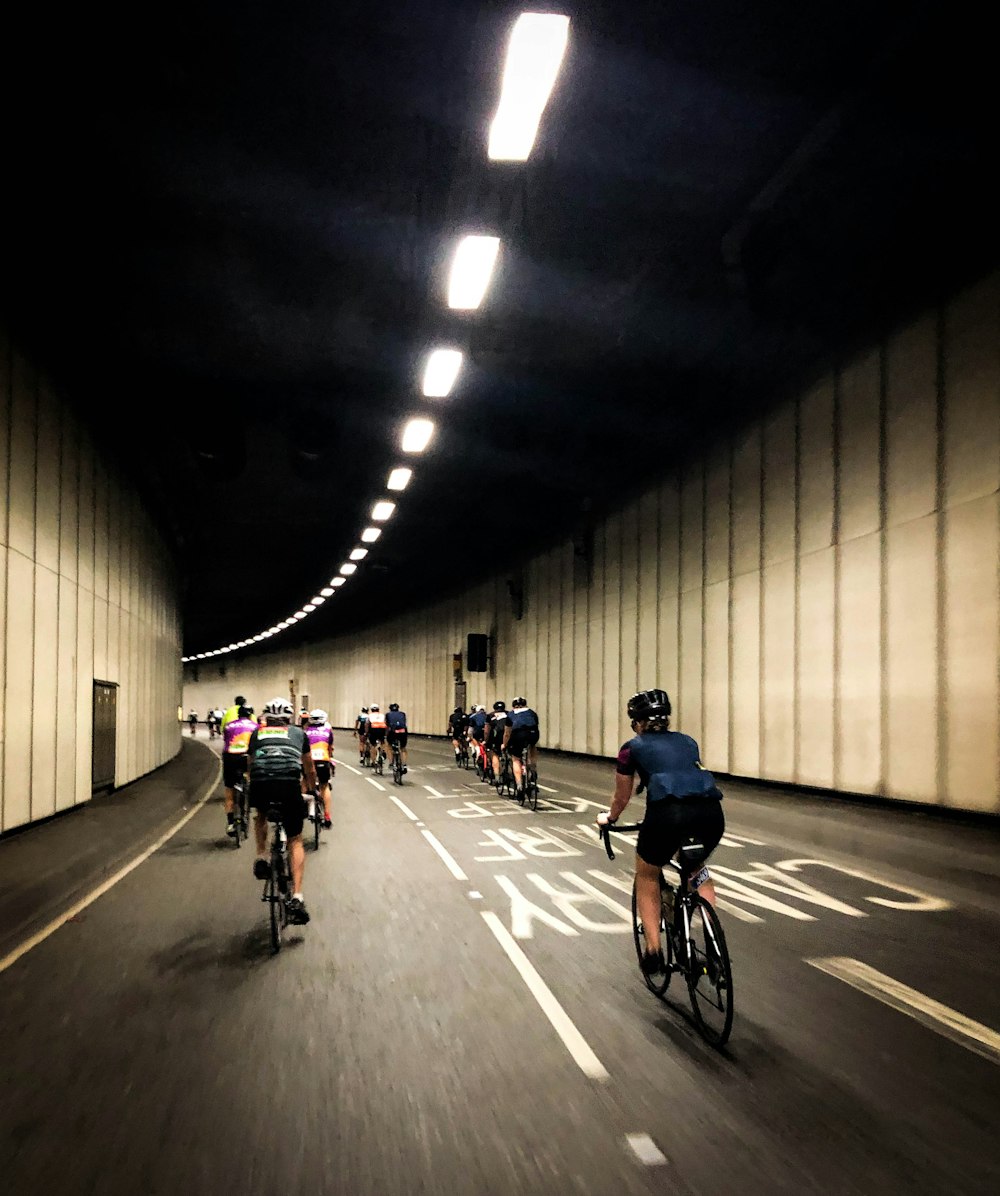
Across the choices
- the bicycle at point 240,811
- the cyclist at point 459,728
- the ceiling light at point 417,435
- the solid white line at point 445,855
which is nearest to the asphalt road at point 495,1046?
the solid white line at point 445,855

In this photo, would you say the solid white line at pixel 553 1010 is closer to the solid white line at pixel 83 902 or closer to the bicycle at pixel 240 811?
Result: the solid white line at pixel 83 902

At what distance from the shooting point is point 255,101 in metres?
7.47

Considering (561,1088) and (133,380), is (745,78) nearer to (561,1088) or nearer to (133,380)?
(561,1088)

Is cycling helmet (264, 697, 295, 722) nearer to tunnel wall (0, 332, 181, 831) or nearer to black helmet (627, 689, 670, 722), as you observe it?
black helmet (627, 689, 670, 722)

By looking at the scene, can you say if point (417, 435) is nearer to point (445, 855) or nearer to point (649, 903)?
point (445, 855)

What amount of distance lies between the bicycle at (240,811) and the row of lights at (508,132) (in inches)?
277

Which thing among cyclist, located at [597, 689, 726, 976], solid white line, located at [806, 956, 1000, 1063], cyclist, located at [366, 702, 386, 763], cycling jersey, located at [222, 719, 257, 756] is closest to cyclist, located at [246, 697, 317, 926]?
cyclist, located at [597, 689, 726, 976]

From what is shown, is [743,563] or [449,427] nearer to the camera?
[449,427]

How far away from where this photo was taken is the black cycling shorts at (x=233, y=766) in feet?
43.9

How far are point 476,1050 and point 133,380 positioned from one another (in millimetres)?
12233

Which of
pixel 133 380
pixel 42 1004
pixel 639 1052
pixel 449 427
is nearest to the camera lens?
pixel 639 1052

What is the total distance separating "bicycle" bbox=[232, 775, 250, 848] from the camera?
12.9 m

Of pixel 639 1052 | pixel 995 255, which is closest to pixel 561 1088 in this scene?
pixel 639 1052

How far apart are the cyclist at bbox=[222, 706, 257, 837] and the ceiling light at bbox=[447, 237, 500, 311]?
683cm
